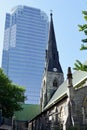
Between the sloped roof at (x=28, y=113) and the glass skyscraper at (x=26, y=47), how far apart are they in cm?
10206

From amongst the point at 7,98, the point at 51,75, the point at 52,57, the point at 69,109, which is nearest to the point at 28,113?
the point at 51,75

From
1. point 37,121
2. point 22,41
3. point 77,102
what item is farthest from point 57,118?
point 22,41

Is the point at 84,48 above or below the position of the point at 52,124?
above

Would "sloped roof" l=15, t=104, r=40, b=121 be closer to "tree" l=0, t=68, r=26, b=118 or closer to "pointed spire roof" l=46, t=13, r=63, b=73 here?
"pointed spire roof" l=46, t=13, r=63, b=73

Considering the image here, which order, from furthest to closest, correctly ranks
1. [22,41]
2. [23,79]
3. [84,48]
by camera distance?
[22,41], [23,79], [84,48]

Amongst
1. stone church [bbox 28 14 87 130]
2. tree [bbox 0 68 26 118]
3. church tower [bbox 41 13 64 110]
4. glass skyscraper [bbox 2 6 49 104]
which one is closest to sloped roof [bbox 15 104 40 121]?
church tower [bbox 41 13 64 110]

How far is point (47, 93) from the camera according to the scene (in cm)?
4903

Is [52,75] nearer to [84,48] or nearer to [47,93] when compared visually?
[47,93]

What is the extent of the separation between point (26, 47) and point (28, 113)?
118 meters

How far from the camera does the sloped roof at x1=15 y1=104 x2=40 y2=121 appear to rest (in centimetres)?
5378

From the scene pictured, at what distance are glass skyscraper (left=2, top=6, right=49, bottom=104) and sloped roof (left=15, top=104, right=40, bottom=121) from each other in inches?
4018

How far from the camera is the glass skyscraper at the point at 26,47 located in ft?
532

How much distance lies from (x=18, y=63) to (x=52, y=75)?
375 ft

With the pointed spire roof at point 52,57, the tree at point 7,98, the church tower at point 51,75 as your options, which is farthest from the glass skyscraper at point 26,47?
the tree at point 7,98
